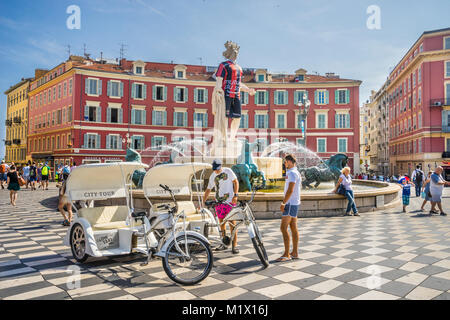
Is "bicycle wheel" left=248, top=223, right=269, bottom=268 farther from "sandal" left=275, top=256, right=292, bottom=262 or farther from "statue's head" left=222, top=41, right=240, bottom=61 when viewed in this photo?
"statue's head" left=222, top=41, right=240, bottom=61

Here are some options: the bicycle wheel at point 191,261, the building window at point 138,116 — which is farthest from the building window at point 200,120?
the bicycle wheel at point 191,261

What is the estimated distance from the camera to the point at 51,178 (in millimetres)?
41406

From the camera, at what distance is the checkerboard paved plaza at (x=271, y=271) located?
14.1 ft

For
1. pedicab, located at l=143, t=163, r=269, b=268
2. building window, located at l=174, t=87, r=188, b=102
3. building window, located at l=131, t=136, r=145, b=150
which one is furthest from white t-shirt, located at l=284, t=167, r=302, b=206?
building window, located at l=174, t=87, r=188, b=102

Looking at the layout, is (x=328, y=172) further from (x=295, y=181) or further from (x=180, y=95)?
(x=180, y=95)

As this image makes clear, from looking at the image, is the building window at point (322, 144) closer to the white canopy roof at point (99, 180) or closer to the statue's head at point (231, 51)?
the statue's head at point (231, 51)

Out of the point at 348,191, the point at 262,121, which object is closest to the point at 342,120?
the point at 262,121

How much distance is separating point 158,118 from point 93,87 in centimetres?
834

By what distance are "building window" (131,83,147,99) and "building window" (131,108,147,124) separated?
1.64 metres

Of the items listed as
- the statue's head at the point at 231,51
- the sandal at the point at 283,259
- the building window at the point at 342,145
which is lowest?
the sandal at the point at 283,259

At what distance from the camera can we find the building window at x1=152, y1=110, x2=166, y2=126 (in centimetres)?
4466

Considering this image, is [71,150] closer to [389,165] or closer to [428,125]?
[428,125]
